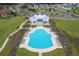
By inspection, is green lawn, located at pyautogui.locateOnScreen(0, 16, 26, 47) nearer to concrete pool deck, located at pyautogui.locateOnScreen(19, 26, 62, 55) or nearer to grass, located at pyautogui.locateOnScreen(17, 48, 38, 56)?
concrete pool deck, located at pyautogui.locateOnScreen(19, 26, 62, 55)

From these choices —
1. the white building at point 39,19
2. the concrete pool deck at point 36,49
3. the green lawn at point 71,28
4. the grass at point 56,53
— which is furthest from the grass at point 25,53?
the green lawn at point 71,28

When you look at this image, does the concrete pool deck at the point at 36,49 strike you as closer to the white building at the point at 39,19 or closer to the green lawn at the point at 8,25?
the white building at the point at 39,19

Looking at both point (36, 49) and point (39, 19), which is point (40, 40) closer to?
point (36, 49)

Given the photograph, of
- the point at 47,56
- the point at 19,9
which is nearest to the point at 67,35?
the point at 47,56

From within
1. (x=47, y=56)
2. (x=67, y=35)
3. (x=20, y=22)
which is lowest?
(x=47, y=56)

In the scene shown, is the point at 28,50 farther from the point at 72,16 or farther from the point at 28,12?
the point at 72,16

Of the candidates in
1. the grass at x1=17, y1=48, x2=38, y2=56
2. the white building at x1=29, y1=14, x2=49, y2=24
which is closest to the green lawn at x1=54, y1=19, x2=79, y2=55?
the white building at x1=29, y1=14, x2=49, y2=24
